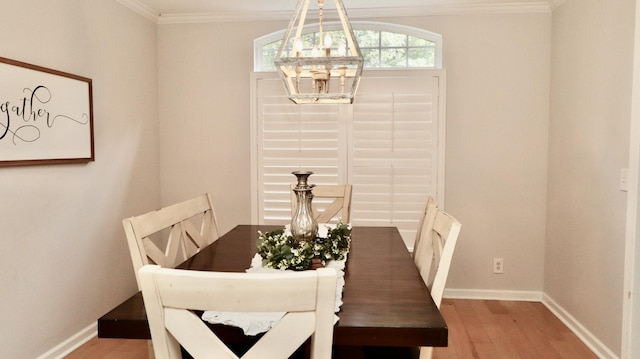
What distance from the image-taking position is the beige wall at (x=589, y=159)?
2.45 m

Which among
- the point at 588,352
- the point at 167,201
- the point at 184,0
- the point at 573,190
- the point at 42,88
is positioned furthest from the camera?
Result: the point at 167,201

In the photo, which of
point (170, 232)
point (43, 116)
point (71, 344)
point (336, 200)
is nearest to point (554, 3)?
point (336, 200)

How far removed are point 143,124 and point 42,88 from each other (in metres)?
1.12

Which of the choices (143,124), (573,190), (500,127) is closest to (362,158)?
(500,127)

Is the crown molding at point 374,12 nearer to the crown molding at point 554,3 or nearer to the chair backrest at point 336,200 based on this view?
the crown molding at point 554,3

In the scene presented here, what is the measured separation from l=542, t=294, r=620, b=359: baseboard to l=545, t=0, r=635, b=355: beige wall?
40mm

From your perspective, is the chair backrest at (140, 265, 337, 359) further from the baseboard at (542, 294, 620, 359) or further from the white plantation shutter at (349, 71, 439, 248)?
the white plantation shutter at (349, 71, 439, 248)

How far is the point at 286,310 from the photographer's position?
893 mm

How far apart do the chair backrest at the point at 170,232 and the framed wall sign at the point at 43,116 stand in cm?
85

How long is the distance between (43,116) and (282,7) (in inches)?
76.3

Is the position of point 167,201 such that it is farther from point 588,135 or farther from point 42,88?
point 588,135

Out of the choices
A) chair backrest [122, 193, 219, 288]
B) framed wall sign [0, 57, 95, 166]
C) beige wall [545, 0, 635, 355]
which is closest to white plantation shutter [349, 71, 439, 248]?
beige wall [545, 0, 635, 355]

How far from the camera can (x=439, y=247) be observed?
1.88 metres

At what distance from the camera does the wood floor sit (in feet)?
8.73
